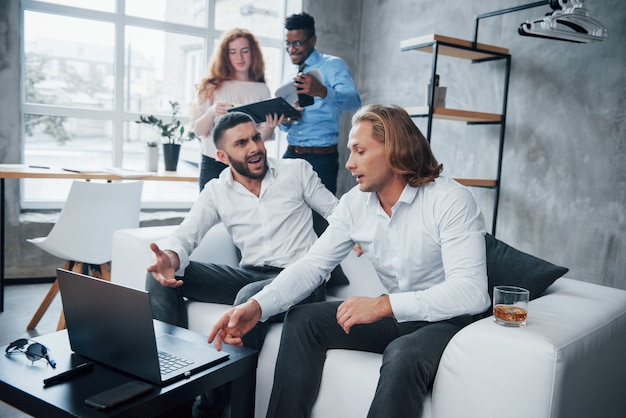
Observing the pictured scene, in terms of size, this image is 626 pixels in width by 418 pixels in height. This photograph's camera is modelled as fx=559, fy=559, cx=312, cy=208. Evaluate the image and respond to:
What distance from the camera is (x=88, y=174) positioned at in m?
3.38

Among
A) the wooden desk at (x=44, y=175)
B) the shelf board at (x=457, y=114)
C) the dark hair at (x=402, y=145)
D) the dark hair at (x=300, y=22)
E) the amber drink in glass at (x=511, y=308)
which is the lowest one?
the amber drink in glass at (x=511, y=308)

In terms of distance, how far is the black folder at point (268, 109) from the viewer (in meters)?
2.74

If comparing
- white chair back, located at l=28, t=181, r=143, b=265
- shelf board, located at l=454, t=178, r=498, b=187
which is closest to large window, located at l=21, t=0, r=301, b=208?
white chair back, located at l=28, t=181, r=143, b=265

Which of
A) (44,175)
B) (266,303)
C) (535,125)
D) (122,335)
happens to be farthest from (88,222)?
(535,125)

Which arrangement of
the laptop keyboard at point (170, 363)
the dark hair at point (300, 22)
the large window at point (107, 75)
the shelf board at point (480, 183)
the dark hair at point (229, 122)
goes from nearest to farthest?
the laptop keyboard at point (170, 363) < the dark hair at point (229, 122) < the dark hair at point (300, 22) < the shelf board at point (480, 183) < the large window at point (107, 75)

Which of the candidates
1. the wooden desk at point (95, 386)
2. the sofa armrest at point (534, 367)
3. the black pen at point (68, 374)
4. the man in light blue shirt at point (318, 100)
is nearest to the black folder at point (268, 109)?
the man in light blue shirt at point (318, 100)

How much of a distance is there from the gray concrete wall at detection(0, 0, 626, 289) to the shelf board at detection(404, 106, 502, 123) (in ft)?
0.49

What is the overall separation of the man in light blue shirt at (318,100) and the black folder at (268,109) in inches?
3.3

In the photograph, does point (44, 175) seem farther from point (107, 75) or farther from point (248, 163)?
point (248, 163)

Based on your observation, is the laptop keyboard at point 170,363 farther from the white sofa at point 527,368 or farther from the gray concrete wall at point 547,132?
the gray concrete wall at point 547,132

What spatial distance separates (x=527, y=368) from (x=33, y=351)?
3.89ft

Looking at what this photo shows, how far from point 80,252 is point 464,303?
208 centimetres

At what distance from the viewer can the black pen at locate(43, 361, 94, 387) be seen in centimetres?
128

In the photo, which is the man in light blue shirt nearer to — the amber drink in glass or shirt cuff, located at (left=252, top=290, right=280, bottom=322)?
shirt cuff, located at (left=252, top=290, right=280, bottom=322)
